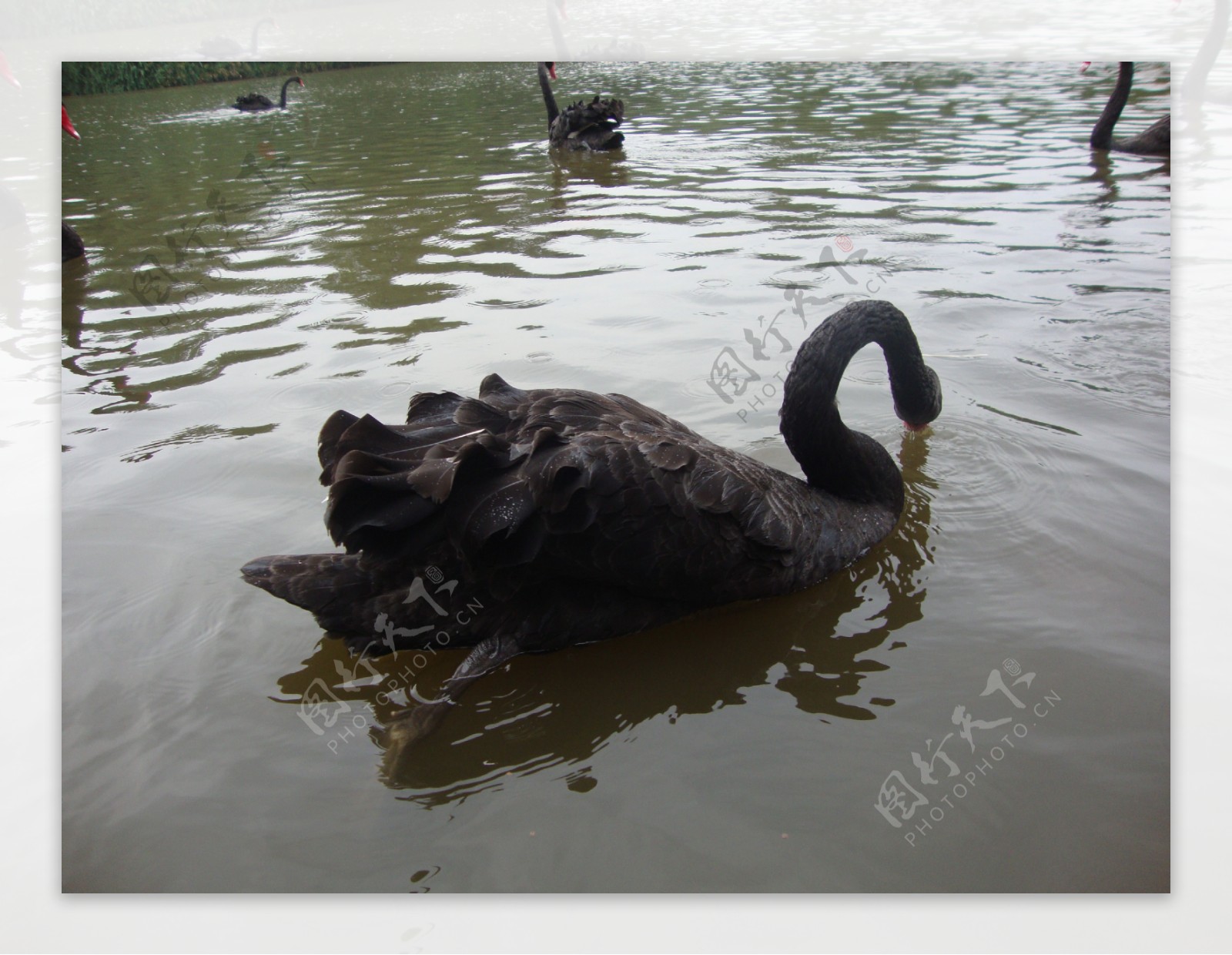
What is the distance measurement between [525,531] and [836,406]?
1.71m

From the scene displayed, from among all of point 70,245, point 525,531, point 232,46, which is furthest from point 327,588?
point 70,245

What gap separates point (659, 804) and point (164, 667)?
1878 mm

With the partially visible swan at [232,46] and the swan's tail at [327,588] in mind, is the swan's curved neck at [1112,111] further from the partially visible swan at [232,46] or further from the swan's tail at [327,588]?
the swan's tail at [327,588]

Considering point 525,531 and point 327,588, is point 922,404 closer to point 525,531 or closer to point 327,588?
point 525,531

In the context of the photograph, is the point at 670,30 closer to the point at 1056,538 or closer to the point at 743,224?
the point at 743,224

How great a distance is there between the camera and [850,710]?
3.21m

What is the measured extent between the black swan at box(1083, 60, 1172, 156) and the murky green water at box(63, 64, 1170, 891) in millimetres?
345

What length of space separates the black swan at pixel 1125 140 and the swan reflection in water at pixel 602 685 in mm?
8345

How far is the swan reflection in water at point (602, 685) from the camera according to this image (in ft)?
10.1

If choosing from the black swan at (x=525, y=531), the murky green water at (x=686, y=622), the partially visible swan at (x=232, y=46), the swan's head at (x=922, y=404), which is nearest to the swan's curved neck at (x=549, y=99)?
the murky green water at (x=686, y=622)

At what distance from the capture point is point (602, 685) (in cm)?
338

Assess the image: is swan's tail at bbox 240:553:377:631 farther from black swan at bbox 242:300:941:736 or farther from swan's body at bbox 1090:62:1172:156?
swan's body at bbox 1090:62:1172:156

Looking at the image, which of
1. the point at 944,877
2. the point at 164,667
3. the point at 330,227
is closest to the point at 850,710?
the point at 944,877

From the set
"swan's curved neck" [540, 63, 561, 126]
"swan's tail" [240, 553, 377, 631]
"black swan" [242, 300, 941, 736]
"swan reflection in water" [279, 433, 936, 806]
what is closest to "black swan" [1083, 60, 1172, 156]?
"swan's curved neck" [540, 63, 561, 126]
